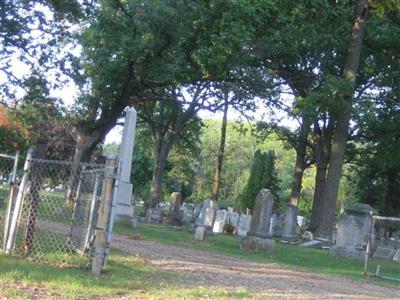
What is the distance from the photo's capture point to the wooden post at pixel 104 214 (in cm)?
852

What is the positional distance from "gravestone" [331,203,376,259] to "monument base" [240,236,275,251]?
3.45 meters

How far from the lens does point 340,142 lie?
81.3 feet

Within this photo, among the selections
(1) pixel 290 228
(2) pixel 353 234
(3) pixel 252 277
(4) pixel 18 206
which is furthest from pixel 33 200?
(1) pixel 290 228

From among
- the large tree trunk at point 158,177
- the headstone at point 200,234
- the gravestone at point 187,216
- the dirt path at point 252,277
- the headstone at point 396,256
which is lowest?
the dirt path at point 252,277

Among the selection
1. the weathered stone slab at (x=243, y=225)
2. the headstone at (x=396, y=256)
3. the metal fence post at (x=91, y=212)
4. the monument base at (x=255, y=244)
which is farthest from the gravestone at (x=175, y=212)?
the metal fence post at (x=91, y=212)

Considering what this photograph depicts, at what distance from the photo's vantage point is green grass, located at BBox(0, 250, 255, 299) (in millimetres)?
7000

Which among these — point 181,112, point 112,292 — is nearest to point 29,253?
point 112,292

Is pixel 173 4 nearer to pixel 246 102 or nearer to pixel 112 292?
pixel 246 102

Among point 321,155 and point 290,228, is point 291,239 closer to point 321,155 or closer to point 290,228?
point 290,228

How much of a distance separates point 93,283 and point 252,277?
381 cm

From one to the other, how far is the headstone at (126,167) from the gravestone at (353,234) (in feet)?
24.3

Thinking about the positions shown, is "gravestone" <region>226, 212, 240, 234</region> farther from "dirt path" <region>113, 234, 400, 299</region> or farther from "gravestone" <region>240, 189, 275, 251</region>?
"dirt path" <region>113, 234, 400, 299</region>

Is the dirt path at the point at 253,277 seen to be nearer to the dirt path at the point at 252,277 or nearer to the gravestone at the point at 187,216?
the dirt path at the point at 252,277

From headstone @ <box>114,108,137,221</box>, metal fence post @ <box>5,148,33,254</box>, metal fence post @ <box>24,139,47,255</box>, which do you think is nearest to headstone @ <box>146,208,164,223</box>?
headstone @ <box>114,108,137,221</box>
